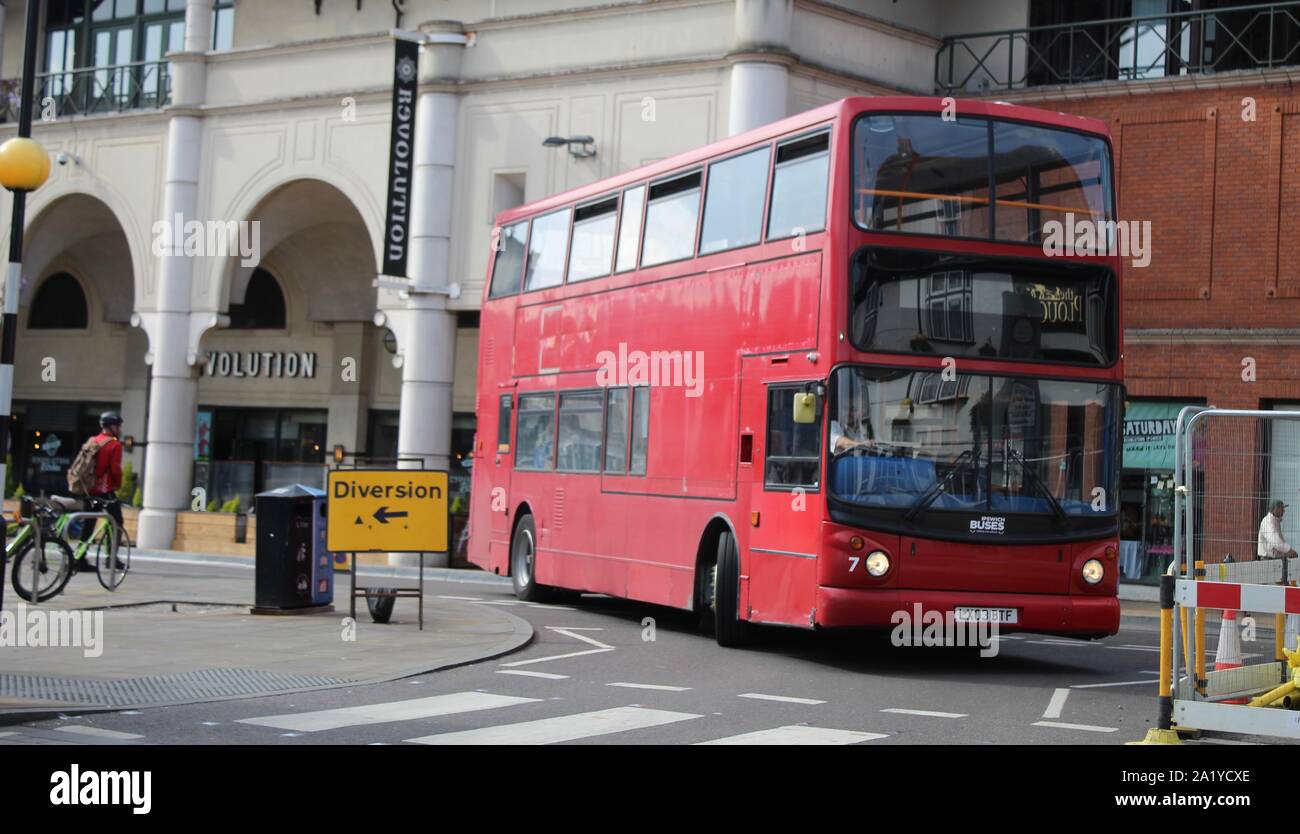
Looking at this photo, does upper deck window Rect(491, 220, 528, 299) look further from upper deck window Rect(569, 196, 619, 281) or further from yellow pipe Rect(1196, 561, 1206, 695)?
yellow pipe Rect(1196, 561, 1206, 695)

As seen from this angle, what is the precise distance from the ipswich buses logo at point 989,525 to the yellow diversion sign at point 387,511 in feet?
17.3

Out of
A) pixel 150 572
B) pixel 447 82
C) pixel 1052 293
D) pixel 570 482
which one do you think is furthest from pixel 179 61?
pixel 1052 293

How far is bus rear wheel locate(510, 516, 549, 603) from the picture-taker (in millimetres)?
19859

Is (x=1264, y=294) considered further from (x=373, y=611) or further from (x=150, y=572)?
(x=150, y=572)

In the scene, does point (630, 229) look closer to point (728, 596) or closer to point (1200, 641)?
point (728, 596)

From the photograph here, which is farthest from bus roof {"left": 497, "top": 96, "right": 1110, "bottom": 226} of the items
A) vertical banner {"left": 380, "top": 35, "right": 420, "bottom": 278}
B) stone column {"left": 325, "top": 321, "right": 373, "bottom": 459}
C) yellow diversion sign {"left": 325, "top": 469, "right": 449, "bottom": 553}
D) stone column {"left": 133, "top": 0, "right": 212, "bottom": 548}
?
stone column {"left": 325, "top": 321, "right": 373, "bottom": 459}

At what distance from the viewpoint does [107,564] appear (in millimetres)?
18188

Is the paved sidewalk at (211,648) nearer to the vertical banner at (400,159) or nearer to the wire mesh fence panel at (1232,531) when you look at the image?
the wire mesh fence panel at (1232,531)

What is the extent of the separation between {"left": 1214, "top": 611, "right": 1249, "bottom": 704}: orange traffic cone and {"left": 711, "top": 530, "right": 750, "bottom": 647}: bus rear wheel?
443cm

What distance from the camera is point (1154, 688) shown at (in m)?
13.0

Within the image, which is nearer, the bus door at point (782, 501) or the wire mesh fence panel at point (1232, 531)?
the wire mesh fence panel at point (1232, 531)

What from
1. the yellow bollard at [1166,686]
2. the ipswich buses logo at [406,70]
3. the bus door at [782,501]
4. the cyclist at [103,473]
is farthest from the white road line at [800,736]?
the ipswich buses logo at [406,70]

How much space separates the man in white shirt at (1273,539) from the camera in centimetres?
1013

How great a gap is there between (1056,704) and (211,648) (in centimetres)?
664
